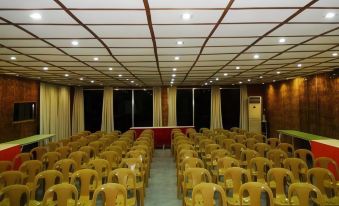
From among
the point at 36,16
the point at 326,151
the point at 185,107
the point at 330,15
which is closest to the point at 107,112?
the point at 185,107

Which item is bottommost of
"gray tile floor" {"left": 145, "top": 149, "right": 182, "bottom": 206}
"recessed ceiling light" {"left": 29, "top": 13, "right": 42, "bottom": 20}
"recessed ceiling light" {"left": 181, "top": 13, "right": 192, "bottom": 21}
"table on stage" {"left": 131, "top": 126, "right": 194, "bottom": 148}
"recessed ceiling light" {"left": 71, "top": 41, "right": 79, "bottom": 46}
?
"gray tile floor" {"left": 145, "top": 149, "right": 182, "bottom": 206}

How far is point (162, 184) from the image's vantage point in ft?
28.4

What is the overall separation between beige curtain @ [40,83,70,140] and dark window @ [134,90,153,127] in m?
4.10

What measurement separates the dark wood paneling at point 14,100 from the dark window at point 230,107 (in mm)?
11089

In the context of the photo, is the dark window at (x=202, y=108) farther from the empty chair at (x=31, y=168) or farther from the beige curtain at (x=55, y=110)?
the empty chair at (x=31, y=168)

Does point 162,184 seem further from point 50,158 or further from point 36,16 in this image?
point 36,16

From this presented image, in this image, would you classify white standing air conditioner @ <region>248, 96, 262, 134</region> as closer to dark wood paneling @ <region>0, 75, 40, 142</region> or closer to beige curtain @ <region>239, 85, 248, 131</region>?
beige curtain @ <region>239, 85, 248, 131</region>

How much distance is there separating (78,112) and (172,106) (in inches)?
225

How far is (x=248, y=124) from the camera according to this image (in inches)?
731

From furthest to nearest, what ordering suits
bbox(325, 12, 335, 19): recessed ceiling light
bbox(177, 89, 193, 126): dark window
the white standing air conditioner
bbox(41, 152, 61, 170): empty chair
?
bbox(177, 89, 193, 126): dark window, the white standing air conditioner, bbox(41, 152, 61, 170): empty chair, bbox(325, 12, 335, 19): recessed ceiling light

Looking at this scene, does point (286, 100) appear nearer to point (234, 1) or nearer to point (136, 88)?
point (136, 88)

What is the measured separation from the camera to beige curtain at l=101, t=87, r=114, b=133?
1830cm

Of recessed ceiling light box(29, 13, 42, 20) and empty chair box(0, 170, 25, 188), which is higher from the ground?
recessed ceiling light box(29, 13, 42, 20)

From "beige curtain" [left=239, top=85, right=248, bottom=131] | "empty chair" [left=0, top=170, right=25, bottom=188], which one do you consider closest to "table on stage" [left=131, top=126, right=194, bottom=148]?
"beige curtain" [left=239, top=85, right=248, bottom=131]
